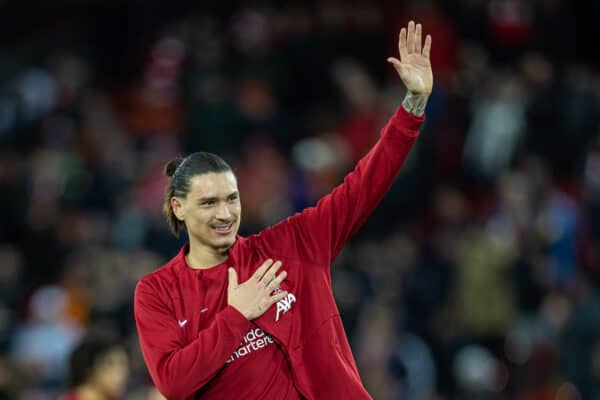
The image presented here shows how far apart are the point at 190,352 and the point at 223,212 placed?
556 millimetres

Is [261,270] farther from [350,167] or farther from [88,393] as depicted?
[350,167]

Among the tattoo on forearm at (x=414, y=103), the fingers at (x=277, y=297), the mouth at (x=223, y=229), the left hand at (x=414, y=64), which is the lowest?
the fingers at (x=277, y=297)

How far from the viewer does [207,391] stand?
164 inches

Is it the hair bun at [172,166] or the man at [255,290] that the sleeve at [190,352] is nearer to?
the man at [255,290]

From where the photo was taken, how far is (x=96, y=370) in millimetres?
5520

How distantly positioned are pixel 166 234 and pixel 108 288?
2.43 ft

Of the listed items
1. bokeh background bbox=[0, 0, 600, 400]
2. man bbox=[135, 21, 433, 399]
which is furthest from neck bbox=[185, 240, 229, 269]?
bokeh background bbox=[0, 0, 600, 400]

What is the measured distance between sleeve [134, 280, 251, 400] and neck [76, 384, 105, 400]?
1.44 metres

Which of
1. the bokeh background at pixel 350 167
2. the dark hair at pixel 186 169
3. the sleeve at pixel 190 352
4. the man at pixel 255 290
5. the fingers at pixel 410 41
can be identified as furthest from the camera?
the bokeh background at pixel 350 167

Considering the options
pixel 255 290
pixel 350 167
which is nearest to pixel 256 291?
pixel 255 290

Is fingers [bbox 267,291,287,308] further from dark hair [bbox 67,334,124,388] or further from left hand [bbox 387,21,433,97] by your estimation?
dark hair [bbox 67,334,124,388]

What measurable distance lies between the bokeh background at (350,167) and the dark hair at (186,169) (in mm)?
4293

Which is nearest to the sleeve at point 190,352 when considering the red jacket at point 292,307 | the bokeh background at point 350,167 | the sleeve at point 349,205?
the red jacket at point 292,307

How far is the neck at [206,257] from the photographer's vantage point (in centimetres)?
441
